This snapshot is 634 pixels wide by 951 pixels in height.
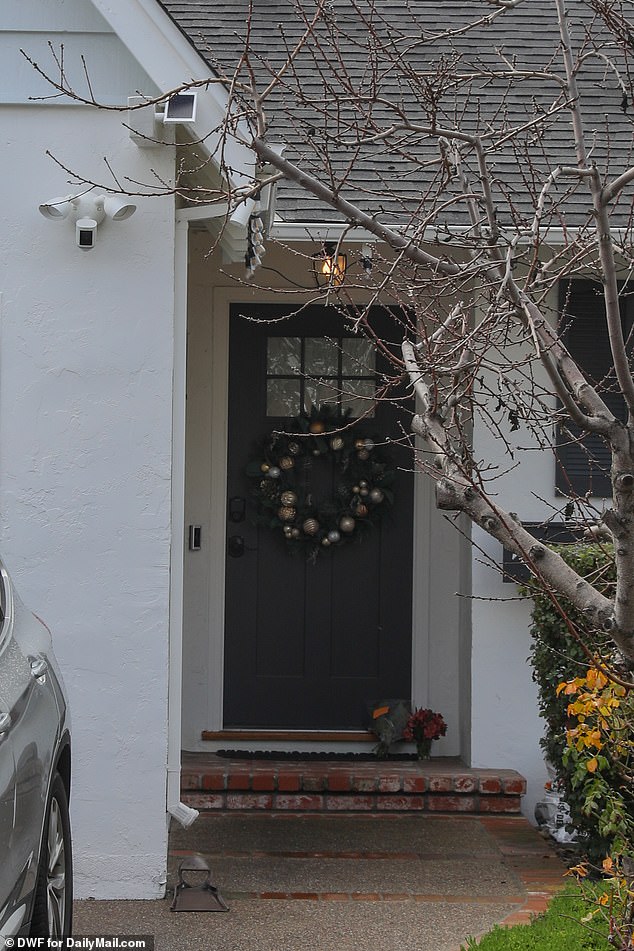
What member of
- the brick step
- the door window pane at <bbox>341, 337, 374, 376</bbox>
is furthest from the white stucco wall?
the door window pane at <bbox>341, 337, 374, 376</bbox>

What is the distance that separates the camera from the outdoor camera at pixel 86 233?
5211mm

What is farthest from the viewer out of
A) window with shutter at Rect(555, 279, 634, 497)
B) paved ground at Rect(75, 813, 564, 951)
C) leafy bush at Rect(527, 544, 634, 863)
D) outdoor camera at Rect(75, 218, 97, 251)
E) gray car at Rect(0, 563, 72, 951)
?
window with shutter at Rect(555, 279, 634, 497)

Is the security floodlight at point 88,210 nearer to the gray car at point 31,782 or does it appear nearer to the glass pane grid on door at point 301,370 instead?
the gray car at point 31,782

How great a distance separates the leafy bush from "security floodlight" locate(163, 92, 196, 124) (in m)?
2.51

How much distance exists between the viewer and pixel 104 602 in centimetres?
532

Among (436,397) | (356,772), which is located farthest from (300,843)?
(436,397)

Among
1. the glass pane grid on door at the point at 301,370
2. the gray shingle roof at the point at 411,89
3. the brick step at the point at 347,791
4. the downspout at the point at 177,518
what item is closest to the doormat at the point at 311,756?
the brick step at the point at 347,791

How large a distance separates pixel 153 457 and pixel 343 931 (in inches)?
89.5

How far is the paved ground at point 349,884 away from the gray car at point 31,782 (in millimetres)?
1142

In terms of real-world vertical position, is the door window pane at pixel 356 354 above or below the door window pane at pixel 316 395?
above

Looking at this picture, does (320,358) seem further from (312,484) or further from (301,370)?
(312,484)

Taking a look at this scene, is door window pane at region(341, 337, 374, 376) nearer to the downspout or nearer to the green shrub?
the downspout

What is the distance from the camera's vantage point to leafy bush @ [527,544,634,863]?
15.3 ft

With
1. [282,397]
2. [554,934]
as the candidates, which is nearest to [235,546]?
[282,397]
